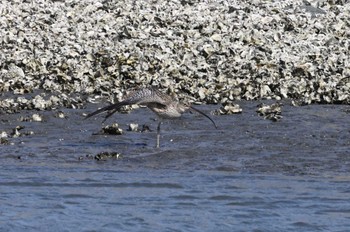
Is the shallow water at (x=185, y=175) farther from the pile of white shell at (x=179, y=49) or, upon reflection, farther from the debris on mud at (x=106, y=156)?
the pile of white shell at (x=179, y=49)

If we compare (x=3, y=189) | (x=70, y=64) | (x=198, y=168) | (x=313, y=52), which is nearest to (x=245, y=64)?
(x=313, y=52)

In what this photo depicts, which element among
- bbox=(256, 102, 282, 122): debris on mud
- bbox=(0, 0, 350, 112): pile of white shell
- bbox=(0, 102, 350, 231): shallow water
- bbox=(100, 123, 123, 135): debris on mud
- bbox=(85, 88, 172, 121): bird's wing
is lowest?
bbox=(0, 102, 350, 231): shallow water

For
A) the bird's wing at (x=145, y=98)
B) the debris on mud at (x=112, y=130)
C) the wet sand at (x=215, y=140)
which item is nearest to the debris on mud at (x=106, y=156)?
the wet sand at (x=215, y=140)

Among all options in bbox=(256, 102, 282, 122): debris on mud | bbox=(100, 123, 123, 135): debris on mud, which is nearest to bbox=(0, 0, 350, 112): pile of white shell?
bbox=(256, 102, 282, 122): debris on mud

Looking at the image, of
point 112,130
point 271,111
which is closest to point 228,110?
point 271,111

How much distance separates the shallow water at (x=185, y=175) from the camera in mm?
11992

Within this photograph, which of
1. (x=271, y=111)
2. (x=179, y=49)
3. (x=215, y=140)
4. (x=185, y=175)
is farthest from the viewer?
(x=179, y=49)

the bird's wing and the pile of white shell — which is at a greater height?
the pile of white shell

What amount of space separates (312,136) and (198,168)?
2.18 meters

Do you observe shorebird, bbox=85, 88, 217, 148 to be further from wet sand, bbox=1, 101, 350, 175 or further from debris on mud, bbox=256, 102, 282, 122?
debris on mud, bbox=256, 102, 282, 122

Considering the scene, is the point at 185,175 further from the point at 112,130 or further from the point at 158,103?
the point at 112,130

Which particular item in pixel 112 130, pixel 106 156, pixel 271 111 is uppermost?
pixel 271 111

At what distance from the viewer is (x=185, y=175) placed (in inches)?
533

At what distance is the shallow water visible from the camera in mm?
11992
